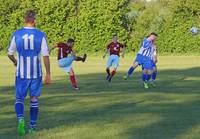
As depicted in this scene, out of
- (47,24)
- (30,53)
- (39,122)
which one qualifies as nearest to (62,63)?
(39,122)

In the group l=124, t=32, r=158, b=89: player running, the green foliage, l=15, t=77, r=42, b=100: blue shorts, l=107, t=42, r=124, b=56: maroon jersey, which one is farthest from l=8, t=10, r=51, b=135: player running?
the green foliage

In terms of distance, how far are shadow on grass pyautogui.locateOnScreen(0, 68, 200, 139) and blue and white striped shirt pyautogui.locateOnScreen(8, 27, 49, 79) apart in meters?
1.08

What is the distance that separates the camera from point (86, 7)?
57188 mm

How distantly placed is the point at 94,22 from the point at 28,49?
→ 154 feet

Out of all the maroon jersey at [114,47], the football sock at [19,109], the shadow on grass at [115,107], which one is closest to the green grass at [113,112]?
the shadow on grass at [115,107]

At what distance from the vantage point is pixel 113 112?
45.2ft

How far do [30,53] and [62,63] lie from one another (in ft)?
33.3

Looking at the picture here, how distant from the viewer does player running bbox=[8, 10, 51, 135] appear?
10508 mm

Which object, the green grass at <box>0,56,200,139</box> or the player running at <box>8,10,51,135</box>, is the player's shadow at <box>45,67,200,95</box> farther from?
the player running at <box>8,10,51,135</box>

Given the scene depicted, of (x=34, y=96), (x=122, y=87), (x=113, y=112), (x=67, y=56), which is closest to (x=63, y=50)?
(x=67, y=56)

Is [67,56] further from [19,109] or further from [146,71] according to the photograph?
[19,109]

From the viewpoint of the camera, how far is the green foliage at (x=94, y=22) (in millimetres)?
56781

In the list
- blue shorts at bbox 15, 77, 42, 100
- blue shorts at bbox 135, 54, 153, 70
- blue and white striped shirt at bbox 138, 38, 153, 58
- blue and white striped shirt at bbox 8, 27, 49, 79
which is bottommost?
blue shorts at bbox 135, 54, 153, 70

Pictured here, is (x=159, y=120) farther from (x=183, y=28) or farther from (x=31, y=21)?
(x=183, y=28)
